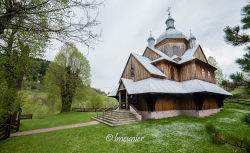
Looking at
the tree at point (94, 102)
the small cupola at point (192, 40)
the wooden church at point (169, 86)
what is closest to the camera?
the wooden church at point (169, 86)

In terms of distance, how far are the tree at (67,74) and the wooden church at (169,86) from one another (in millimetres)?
9176

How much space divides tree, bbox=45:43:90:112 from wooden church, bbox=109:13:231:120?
9176 millimetres

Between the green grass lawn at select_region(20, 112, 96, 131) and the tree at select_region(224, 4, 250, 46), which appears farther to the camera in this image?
the green grass lawn at select_region(20, 112, 96, 131)

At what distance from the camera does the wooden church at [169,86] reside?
11766mm

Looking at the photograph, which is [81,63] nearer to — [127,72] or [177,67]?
[127,72]

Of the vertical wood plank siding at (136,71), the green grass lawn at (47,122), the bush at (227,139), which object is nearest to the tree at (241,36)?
the bush at (227,139)

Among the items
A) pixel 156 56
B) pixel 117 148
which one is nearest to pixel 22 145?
pixel 117 148

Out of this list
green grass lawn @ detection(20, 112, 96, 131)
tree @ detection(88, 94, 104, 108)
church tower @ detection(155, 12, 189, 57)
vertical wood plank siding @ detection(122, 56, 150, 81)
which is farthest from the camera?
tree @ detection(88, 94, 104, 108)

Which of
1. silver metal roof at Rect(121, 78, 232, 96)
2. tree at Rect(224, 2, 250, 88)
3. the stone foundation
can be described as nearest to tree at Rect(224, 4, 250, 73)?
tree at Rect(224, 2, 250, 88)

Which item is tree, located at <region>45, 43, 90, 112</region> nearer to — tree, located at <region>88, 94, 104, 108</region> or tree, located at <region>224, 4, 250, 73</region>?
tree, located at <region>88, 94, 104, 108</region>

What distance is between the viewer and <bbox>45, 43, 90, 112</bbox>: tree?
64.7 ft

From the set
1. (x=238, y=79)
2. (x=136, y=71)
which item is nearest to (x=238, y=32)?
(x=238, y=79)

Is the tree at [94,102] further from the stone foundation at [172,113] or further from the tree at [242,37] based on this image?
the tree at [242,37]

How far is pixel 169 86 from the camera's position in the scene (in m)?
12.9
